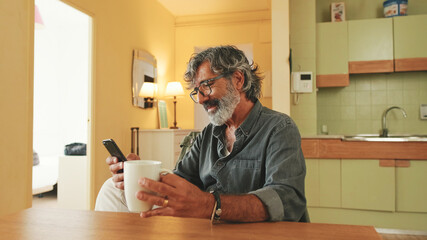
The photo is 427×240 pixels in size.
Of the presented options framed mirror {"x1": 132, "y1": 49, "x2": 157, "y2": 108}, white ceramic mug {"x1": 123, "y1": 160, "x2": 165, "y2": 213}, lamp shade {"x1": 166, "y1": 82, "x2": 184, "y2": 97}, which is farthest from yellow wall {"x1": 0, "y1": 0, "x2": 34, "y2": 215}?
lamp shade {"x1": 166, "y1": 82, "x2": 184, "y2": 97}

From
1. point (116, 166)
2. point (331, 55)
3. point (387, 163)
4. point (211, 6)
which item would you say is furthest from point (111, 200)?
point (211, 6)

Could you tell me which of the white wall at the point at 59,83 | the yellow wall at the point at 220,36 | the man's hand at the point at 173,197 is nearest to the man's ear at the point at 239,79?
the man's hand at the point at 173,197

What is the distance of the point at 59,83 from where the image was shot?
19.5 feet

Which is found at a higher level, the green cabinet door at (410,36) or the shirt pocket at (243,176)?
the green cabinet door at (410,36)

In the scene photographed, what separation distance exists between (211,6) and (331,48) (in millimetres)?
2330

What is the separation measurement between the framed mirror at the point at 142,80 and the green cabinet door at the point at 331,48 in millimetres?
2129

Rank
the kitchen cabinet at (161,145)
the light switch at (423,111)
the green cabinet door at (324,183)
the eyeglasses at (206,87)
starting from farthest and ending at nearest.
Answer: the kitchen cabinet at (161,145) < the light switch at (423,111) < the green cabinet door at (324,183) < the eyeglasses at (206,87)

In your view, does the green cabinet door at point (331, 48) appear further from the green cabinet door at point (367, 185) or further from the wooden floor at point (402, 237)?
the wooden floor at point (402, 237)

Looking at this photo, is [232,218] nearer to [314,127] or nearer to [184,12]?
[314,127]

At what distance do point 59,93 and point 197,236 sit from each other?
5.96 m

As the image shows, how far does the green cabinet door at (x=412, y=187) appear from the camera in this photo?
300 cm

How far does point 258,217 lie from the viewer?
83cm

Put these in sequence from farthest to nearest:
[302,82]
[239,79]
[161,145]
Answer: [161,145] < [302,82] < [239,79]

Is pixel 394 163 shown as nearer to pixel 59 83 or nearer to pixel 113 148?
pixel 113 148
